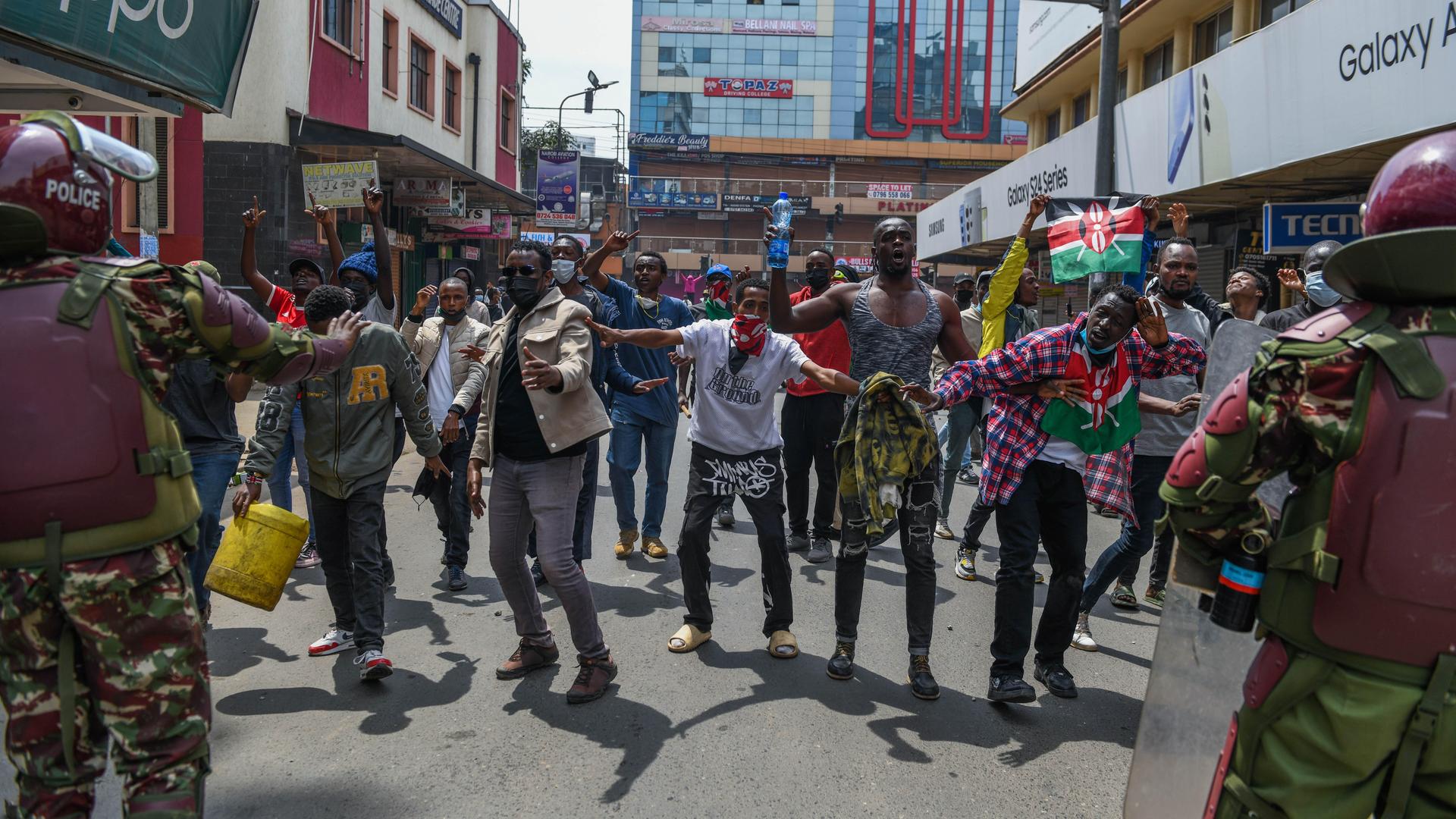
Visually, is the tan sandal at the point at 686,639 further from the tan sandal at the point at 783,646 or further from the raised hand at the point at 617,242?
the raised hand at the point at 617,242

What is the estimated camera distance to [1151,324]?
4652 millimetres

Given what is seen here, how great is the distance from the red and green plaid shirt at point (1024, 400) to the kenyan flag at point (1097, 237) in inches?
161

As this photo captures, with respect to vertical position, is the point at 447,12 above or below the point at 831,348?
above

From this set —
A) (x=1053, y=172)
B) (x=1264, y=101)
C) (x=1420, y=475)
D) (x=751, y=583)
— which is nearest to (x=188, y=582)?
(x=1420, y=475)

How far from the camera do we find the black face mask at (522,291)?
4707mm

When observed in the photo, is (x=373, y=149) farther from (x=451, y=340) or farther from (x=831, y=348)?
(x=831, y=348)

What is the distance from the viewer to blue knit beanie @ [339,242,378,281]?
5.81 meters

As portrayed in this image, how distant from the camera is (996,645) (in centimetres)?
451

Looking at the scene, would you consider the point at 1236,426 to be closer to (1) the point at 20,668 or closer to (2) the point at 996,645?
(2) the point at 996,645

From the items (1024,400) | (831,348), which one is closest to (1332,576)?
(1024,400)

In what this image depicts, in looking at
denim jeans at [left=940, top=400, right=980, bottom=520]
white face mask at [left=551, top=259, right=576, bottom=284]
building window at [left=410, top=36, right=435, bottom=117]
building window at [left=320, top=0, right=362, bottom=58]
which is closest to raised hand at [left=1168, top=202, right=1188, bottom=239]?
denim jeans at [left=940, top=400, right=980, bottom=520]

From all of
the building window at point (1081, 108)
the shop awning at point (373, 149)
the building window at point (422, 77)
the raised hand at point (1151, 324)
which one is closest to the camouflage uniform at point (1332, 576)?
the raised hand at point (1151, 324)

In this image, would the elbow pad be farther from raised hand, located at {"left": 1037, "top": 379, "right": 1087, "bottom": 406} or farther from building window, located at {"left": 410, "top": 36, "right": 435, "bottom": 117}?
building window, located at {"left": 410, "top": 36, "right": 435, "bottom": 117}

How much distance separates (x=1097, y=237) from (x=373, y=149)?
13799 mm
